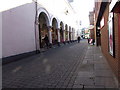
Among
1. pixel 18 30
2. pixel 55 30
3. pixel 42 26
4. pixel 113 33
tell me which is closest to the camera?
pixel 113 33

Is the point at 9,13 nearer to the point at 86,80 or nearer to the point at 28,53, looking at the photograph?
the point at 28,53

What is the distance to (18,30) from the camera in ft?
33.5

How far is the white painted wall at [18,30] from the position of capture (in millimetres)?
8945

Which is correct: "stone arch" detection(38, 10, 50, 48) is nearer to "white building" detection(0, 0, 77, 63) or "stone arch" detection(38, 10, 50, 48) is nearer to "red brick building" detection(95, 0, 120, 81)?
"white building" detection(0, 0, 77, 63)

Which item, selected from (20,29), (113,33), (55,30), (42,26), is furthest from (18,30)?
(55,30)

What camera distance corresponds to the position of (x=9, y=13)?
9.27 meters

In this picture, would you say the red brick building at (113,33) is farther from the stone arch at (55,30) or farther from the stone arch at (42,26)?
the stone arch at (55,30)

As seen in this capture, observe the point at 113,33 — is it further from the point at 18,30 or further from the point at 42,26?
the point at 42,26

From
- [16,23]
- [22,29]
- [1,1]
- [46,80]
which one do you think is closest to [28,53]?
[22,29]

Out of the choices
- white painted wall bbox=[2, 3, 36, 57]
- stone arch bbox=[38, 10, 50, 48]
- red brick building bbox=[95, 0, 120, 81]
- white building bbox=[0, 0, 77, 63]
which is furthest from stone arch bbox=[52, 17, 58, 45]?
red brick building bbox=[95, 0, 120, 81]

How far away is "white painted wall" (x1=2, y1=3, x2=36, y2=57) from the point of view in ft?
29.3

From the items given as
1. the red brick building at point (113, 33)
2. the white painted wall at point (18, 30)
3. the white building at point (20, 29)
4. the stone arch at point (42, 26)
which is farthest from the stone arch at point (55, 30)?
the red brick building at point (113, 33)

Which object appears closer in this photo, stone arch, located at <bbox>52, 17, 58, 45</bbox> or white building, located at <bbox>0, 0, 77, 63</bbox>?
white building, located at <bbox>0, 0, 77, 63</bbox>

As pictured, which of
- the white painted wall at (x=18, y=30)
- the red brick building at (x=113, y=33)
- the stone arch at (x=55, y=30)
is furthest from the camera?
the stone arch at (x=55, y=30)
